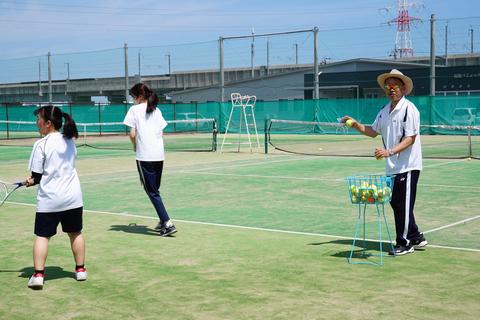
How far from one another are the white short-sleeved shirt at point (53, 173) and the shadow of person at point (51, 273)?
0.72m

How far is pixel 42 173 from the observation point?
20.4ft

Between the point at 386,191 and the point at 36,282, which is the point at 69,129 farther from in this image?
the point at 386,191

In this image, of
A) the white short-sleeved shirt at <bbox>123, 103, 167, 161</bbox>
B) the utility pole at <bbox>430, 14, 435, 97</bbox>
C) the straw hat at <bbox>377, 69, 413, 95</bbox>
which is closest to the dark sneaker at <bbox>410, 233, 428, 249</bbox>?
the straw hat at <bbox>377, 69, 413, 95</bbox>

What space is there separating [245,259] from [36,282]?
203 centimetres

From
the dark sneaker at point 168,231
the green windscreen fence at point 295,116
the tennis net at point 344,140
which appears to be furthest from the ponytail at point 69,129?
the green windscreen fence at point 295,116

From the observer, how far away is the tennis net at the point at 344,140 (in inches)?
891

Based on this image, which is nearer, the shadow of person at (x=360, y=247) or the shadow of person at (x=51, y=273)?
the shadow of person at (x=51, y=273)

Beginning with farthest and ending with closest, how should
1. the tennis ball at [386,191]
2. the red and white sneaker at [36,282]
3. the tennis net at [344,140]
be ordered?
the tennis net at [344,140] → the tennis ball at [386,191] → the red and white sneaker at [36,282]

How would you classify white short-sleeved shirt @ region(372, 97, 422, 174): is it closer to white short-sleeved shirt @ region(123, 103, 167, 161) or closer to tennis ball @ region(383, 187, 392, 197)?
tennis ball @ region(383, 187, 392, 197)

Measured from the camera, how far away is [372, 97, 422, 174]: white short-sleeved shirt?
7293 mm

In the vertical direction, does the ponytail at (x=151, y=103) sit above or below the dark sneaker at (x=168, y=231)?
above

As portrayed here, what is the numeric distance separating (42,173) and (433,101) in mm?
31192

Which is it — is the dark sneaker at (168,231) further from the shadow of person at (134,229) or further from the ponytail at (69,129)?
the ponytail at (69,129)

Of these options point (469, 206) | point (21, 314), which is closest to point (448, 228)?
point (469, 206)
